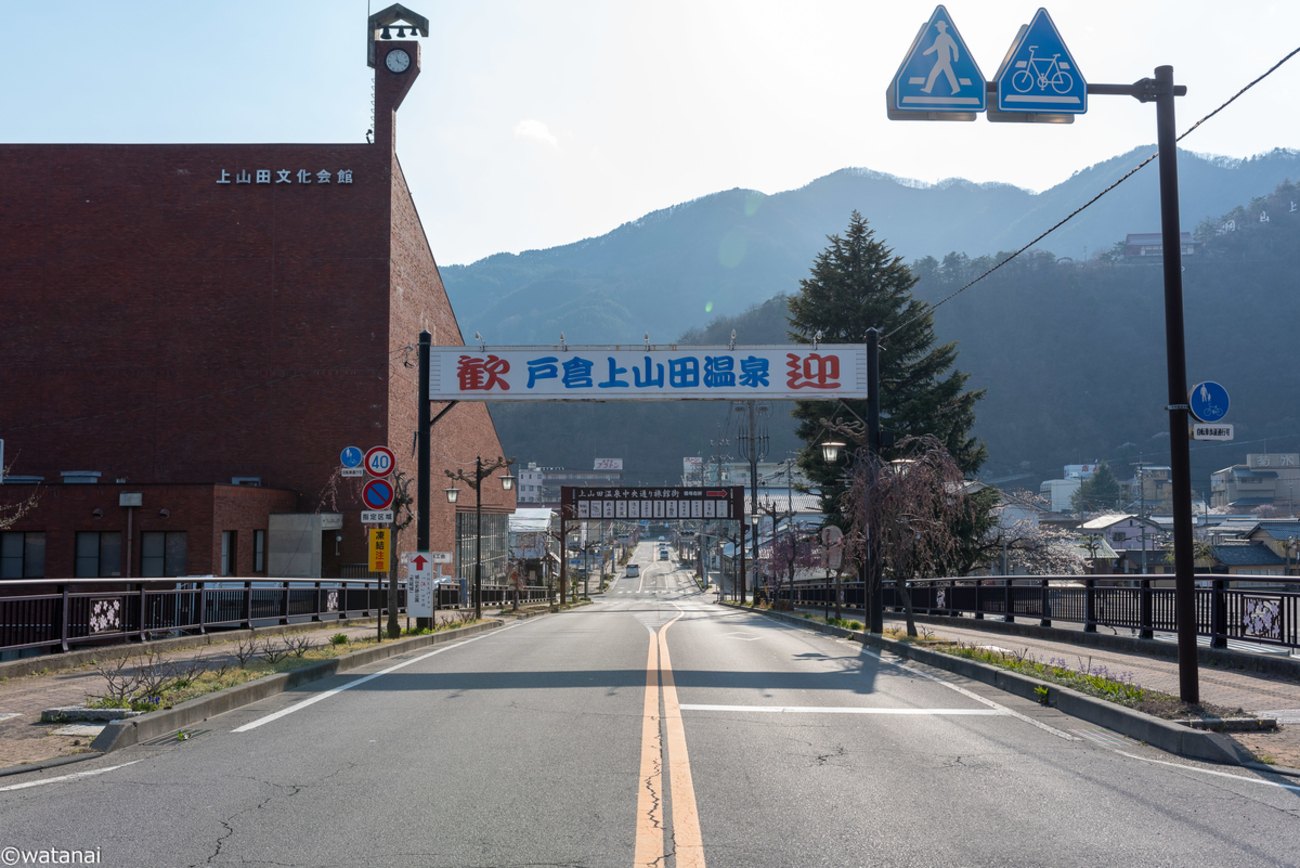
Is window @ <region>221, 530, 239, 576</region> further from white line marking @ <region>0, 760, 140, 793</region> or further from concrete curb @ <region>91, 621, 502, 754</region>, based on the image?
white line marking @ <region>0, 760, 140, 793</region>

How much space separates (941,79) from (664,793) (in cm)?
724

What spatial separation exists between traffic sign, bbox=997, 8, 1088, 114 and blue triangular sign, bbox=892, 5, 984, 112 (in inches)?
13.2

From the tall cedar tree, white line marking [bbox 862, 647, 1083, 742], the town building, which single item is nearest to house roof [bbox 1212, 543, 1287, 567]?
the tall cedar tree

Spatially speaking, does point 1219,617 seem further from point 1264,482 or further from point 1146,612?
point 1264,482

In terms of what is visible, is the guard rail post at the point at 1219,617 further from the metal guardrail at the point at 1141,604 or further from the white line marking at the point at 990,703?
the white line marking at the point at 990,703

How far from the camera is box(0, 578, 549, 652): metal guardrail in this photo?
443 inches

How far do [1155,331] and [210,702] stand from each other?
173 meters

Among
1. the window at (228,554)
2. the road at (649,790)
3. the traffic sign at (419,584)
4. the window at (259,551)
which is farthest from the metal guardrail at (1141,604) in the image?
the window at (259,551)

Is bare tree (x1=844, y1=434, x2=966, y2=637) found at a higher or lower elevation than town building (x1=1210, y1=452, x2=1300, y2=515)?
lower

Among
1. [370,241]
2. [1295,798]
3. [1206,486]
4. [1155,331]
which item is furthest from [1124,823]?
[1155,331]

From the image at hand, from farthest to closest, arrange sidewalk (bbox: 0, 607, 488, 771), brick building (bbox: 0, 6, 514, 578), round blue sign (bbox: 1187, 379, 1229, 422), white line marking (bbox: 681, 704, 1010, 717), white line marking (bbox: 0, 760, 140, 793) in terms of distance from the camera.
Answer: brick building (bbox: 0, 6, 514, 578)
white line marking (bbox: 681, 704, 1010, 717)
round blue sign (bbox: 1187, 379, 1229, 422)
sidewalk (bbox: 0, 607, 488, 771)
white line marking (bbox: 0, 760, 140, 793)

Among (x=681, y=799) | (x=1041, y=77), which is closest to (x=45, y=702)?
(x=681, y=799)

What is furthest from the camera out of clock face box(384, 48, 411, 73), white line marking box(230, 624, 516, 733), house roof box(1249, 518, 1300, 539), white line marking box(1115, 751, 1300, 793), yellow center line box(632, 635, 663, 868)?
house roof box(1249, 518, 1300, 539)

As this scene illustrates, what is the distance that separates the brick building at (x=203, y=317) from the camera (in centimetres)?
3494
